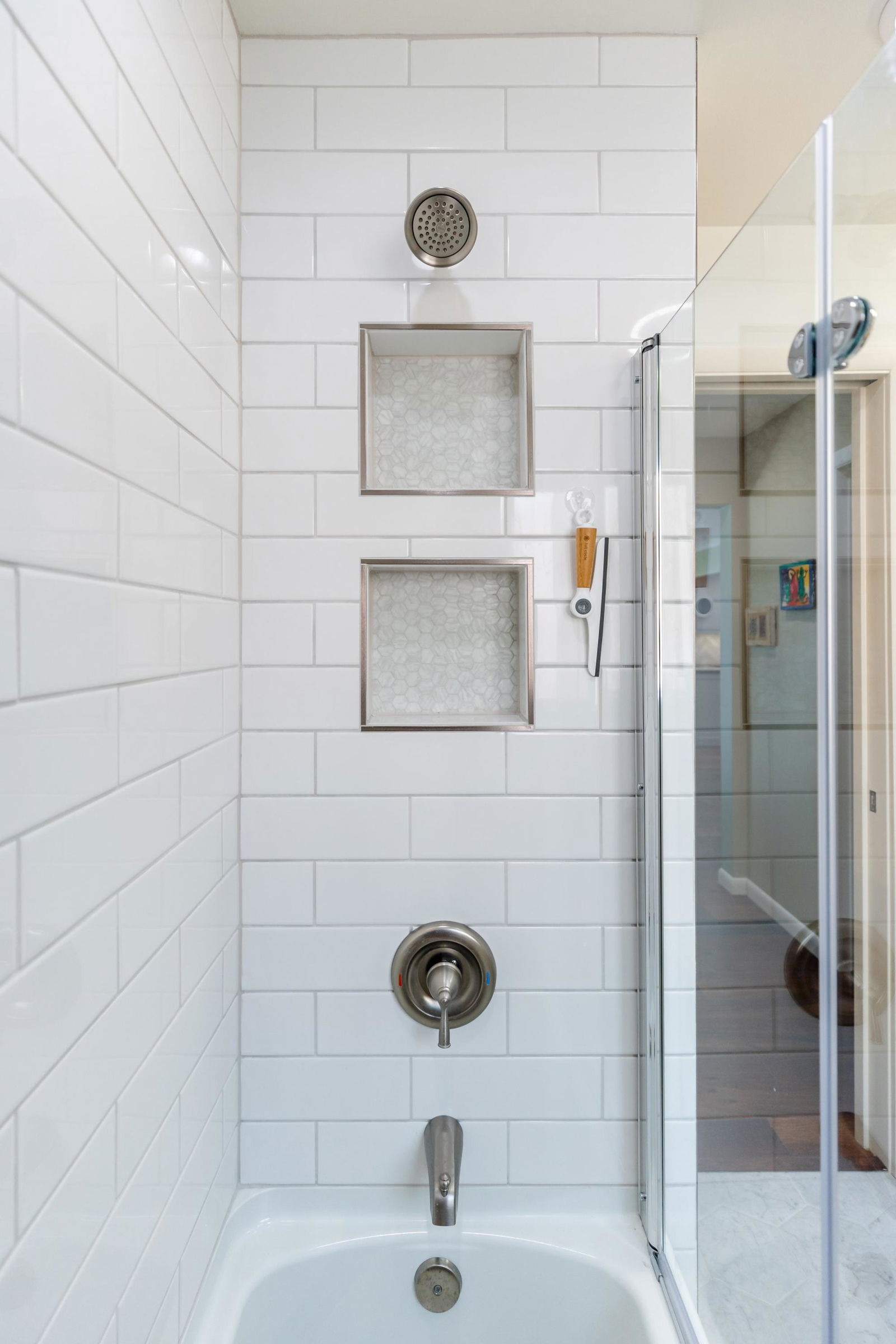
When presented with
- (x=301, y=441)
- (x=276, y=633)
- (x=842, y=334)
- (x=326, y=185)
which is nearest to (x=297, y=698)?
(x=276, y=633)

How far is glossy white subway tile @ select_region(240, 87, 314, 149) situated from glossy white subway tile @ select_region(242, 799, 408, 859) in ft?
3.66

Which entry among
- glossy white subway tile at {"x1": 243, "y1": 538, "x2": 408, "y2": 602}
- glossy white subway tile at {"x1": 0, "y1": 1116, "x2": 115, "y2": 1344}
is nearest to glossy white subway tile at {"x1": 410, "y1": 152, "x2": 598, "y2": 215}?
glossy white subway tile at {"x1": 243, "y1": 538, "x2": 408, "y2": 602}

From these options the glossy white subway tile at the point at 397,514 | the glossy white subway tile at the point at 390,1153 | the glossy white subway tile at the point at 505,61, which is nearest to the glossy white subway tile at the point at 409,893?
the glossy white subway tile at the point at 390,1153

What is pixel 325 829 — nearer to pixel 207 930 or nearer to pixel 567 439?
pixel 207 930

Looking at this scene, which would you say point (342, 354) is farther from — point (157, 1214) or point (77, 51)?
point (157, 1214)

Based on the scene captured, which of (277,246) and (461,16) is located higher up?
(461,16)

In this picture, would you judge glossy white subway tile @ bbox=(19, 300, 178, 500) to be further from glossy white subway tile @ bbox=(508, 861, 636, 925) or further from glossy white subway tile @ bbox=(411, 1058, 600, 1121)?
glossy white subway tile @ bbox=(411, 1058, 600, 1121)

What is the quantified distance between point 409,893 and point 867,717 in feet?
2.89

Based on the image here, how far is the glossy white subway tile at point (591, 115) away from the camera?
56.4 inches

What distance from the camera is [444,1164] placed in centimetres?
131

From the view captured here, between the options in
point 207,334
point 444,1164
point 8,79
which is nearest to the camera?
point 8,79

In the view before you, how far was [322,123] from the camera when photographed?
1.43 m

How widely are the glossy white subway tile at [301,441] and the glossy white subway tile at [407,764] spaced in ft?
1.51

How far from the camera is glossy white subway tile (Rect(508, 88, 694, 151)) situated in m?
1.43
